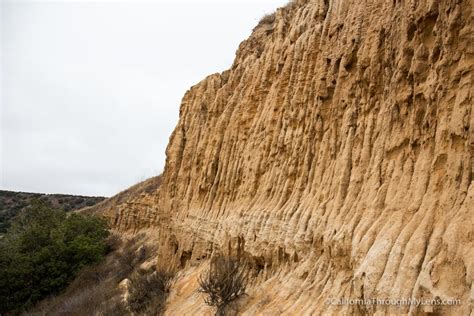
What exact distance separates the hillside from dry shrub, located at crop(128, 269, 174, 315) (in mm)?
56504

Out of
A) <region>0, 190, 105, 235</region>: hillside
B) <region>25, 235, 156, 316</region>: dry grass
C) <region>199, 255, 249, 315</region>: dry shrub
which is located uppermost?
<region>0, 190, 105, 235</region>: hillside

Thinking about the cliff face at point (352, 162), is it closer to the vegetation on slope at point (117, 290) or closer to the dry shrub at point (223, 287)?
the dry shrub at point (223, 287)

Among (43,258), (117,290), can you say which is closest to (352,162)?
(117,290)

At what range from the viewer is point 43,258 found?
26438 millimetres

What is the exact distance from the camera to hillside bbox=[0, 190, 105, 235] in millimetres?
67981

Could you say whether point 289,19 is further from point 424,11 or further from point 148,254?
point 148,254

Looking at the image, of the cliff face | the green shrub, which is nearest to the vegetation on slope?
the green shrub

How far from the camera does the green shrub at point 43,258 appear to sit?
82.1 ft

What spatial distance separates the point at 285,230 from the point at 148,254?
1885 cm

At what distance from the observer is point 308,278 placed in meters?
8.10

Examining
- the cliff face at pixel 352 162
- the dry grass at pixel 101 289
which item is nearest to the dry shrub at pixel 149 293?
the dry grass at pixel 101 289

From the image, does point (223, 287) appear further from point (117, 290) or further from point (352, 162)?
point (117, 290)

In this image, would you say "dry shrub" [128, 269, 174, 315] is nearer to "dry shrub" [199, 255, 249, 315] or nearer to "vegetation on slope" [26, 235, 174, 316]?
"vegetation on slope" [26, 235, 174, 316]

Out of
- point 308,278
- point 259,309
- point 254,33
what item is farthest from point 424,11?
point 254,33
